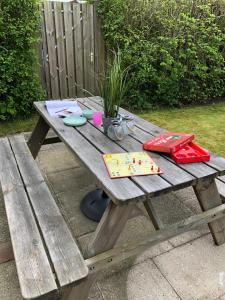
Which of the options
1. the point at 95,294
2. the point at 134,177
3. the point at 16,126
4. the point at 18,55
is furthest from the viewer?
the point at 16,126

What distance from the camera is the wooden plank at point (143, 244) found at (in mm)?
1395

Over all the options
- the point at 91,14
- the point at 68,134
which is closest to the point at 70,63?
the point at 91,14

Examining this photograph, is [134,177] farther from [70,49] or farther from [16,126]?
[70,49]

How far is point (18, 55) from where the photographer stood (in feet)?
12.8

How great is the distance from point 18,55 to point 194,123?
109 inches

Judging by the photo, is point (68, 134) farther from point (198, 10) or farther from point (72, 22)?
point (198, 10)

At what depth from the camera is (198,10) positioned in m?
4.84

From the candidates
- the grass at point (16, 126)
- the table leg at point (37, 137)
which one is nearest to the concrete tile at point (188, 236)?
the table leg at point (37, 137)

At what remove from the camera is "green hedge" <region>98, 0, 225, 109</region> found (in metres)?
4.51

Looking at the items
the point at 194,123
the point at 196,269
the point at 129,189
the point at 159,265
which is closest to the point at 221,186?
the point at 196,269

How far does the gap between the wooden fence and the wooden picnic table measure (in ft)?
9.35

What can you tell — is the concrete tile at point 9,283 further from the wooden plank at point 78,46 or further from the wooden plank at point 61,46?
the wooden plank at point 78,46

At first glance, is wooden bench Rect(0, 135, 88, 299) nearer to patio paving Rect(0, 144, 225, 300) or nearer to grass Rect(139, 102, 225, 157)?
patio paving Rect(0, 144, 225, 300)

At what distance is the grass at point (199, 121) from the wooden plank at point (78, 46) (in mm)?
1187
